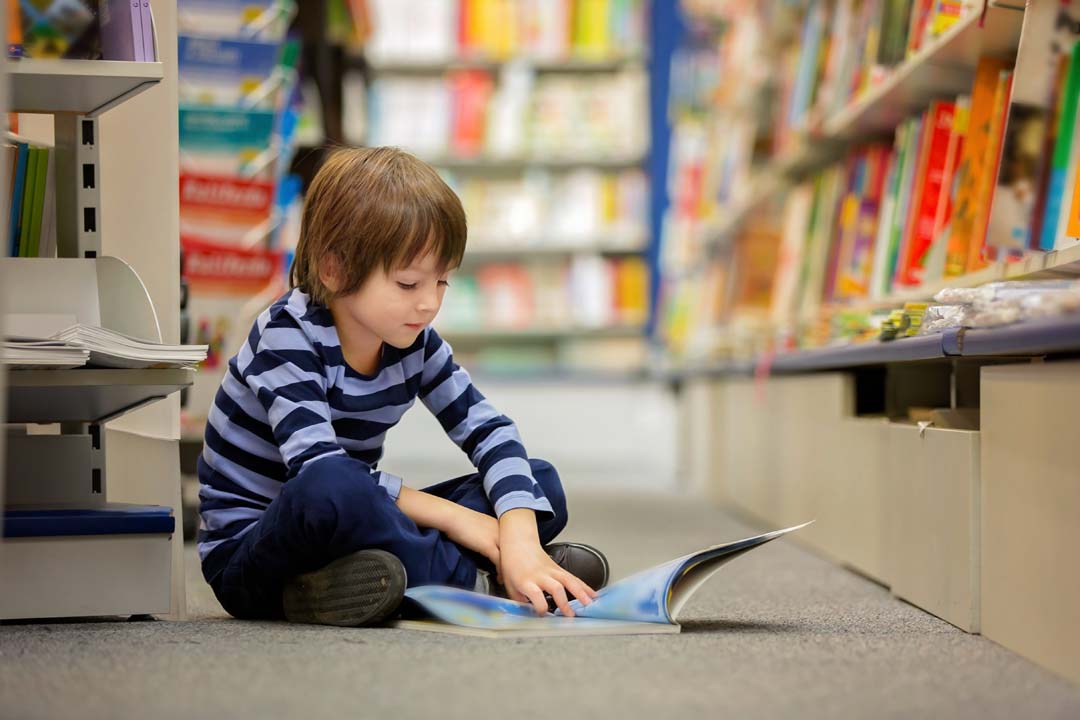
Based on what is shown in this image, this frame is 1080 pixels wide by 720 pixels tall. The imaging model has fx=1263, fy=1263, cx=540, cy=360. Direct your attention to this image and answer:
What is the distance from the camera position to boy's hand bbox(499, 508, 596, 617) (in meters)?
1.39

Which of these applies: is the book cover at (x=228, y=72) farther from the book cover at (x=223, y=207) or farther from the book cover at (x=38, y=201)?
the book cover at (x=38, y=201)

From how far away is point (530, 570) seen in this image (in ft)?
4.64

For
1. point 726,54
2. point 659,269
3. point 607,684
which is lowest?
point 607,684

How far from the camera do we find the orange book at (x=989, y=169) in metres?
1.81

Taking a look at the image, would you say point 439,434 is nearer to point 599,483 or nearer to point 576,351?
point 576,351

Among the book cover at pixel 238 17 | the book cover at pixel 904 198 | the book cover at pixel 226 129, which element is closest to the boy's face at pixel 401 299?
the book cover at pixel 904 198

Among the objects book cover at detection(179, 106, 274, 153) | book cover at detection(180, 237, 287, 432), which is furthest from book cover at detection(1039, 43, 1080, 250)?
book cover at detection(179, 106, 274, 153)

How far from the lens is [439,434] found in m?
5.51

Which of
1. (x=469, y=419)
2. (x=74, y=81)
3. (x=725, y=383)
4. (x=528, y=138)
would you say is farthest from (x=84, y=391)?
(x=528, y=138)

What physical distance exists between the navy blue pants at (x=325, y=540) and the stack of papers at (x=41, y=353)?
263 mm

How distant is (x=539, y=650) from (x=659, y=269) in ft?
15.1

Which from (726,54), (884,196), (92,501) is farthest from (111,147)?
(726,54)

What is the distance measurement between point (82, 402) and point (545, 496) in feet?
1.90

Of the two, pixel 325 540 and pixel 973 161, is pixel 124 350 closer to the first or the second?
pixel 325 540
